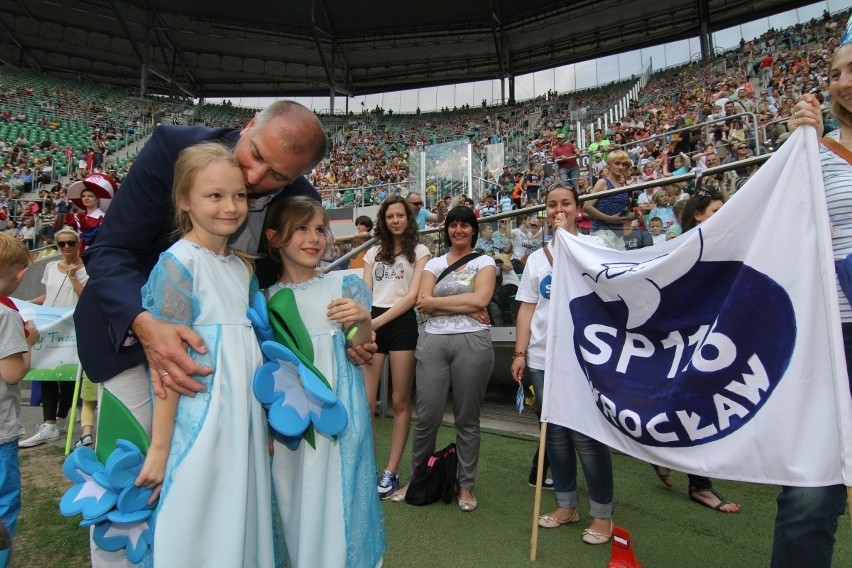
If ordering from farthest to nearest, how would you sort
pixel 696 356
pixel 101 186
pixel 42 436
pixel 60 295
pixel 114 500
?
1. pixel 60 295
2. pixel 42 436
3. pixel 101 186
4. pixel 696 356
5. pixel 114 500

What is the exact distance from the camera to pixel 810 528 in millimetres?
1439

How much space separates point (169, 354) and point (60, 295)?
4.10 m

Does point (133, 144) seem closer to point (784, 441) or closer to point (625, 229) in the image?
point (625, 229)

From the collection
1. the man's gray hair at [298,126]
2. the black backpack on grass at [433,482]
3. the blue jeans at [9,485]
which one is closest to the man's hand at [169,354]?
the man's gray hair at [298,126]

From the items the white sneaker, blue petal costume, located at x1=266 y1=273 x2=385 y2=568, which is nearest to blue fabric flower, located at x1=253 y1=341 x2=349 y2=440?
blue petal costume, located at x1=266 y1=273 x2=385 y2=568

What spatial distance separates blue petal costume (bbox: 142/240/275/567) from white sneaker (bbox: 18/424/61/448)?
3.87 metres

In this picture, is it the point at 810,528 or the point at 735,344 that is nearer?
the point at 810,528

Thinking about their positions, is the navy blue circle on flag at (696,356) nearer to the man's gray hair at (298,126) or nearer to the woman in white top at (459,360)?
the woman in white top at (459,360)

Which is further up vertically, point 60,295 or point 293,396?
point 60,295

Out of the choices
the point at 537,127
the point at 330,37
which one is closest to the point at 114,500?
the point at 537,127

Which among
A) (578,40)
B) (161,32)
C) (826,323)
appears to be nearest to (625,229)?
(826,323)

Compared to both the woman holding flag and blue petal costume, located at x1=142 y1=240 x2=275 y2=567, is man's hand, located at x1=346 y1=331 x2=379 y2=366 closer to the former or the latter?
blue petal costume, located at x1=142 y1=240 x2=275 y2=567

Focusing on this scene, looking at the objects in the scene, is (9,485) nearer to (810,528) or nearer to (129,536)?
(129,536)

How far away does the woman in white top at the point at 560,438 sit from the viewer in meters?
2.47
